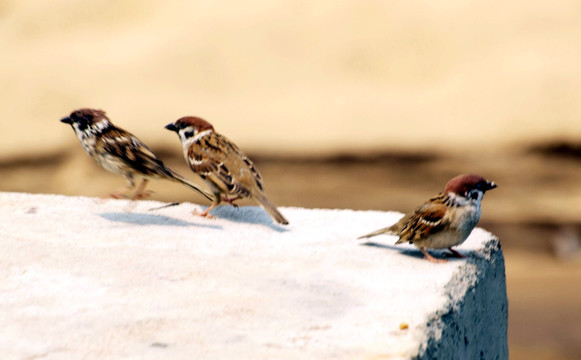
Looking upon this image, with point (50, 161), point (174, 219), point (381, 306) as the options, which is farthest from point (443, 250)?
point (50, 161)

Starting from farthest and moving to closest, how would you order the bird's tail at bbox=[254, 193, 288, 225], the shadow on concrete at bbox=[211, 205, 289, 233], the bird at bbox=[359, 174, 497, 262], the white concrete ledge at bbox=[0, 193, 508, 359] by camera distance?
the shadow on concrete at bbox=[211, 205, 289, 233] → the bird's tail at bbox=[254, 193, 288, 225] → the bird at bbox=[359, 174, 497, 262] → the white concrete ledge at bbox=[0, 193, 508, 359]

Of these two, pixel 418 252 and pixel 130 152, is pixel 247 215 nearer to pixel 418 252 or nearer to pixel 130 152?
pixel 130 152

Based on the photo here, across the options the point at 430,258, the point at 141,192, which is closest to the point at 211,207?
the point at 141,192

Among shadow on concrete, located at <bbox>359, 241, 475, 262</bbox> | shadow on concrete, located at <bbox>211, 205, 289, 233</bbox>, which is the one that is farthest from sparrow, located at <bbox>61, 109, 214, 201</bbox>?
shadow on concrete, located at <bbox>359, 241, 475, 262</bbox>

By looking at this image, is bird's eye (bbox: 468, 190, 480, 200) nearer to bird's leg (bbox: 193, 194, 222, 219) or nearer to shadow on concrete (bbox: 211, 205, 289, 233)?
shadow on concrete (bbox: 211, 205, 289, 233)

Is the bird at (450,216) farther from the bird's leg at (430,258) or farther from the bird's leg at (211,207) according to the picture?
the bird's leg at (211,207)

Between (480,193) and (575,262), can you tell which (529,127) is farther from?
(480,193)

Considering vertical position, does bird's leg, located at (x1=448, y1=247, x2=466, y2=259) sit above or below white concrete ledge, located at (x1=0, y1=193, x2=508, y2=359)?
above
